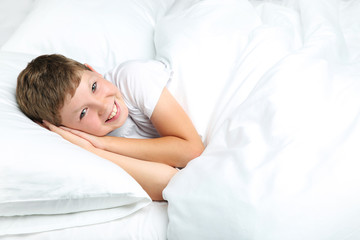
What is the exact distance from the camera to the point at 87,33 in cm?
134

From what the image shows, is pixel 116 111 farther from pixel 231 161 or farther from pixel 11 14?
pixel 11 14

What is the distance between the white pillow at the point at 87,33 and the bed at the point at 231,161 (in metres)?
0.09

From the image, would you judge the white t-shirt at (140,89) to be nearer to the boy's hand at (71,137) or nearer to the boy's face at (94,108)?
the boy's face at (94,108)

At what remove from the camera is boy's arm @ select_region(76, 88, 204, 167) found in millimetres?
1062

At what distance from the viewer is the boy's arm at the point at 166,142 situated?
1062 mm

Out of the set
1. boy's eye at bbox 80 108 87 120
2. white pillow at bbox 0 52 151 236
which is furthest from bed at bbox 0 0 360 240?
boy's eye at bbox 80 108 87 120

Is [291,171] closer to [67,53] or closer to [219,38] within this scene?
[219,38]

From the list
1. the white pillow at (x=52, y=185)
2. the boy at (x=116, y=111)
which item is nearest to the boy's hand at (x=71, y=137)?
the boy at (x=116, y=111)

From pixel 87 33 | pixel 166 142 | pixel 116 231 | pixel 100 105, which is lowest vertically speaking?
pixel 116 231

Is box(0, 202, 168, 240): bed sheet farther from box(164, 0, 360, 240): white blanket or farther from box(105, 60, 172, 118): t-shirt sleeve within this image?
box(105, 60, 172, 118): t-shirt sleeve

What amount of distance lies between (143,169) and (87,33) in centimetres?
61

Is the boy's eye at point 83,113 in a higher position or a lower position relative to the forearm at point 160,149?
higher

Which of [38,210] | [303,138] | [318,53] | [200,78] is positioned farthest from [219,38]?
[38,210]

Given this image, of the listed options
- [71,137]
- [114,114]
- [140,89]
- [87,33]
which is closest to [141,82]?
[140,89]
